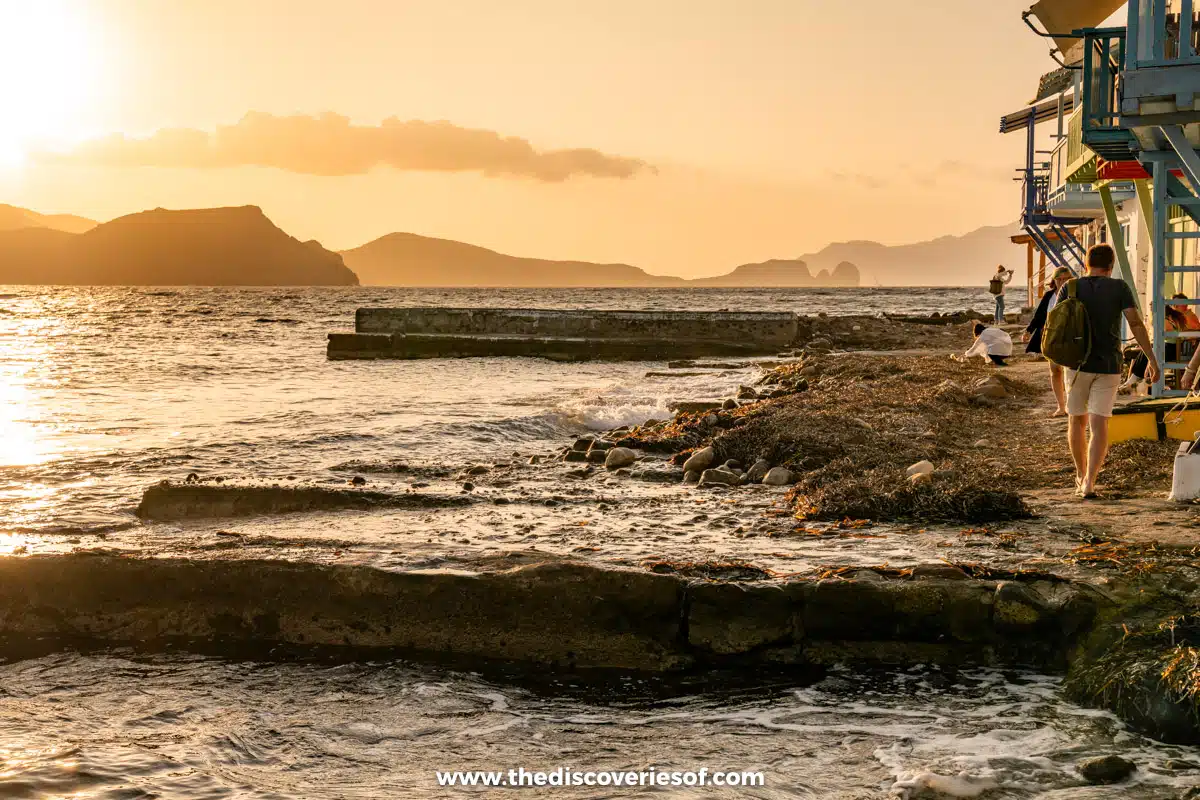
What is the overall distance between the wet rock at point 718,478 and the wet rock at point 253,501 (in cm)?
208

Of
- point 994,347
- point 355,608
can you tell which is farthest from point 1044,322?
point 355,608

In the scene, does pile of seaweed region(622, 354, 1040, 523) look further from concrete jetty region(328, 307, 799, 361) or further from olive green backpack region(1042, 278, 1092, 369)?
concrete jetty region(328, 307, 799, 361)

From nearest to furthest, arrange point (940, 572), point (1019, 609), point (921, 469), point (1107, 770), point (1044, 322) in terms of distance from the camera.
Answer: point (1107, 770)
point (1019, 609)
point (940, 572)
point (921, 469)
point (1044, 322)

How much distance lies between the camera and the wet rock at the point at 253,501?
8.31m

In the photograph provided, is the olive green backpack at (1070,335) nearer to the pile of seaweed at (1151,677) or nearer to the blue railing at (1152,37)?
the blue railing at (1152,37)

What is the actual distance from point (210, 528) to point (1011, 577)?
211 inches

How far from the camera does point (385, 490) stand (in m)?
8.90

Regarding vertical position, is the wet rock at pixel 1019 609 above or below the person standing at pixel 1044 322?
below

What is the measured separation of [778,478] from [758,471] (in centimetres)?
33

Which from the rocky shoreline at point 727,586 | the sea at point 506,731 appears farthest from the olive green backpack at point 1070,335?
the sea at point 506,731

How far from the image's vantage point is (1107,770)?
12.7 feet

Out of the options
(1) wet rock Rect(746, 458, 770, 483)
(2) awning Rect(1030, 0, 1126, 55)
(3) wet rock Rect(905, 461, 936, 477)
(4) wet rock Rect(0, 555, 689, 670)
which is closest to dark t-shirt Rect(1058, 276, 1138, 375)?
(3) wet rock Rect(905, 461, 936, 477)

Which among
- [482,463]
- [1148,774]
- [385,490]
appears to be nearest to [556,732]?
[1148,774]

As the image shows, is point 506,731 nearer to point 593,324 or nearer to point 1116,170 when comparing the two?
point 1116,170
